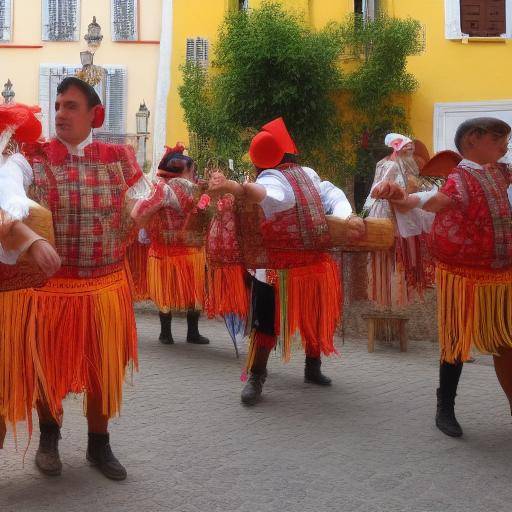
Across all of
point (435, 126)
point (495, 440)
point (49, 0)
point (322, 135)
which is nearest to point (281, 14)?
point (322, 135)

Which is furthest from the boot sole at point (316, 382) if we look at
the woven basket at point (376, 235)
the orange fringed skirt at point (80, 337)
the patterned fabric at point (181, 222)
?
the orange fringed skirt at point (80, 337)

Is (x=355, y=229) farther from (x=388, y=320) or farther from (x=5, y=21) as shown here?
(x=5, y=21)

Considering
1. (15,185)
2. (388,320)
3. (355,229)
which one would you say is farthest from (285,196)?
(388,320)

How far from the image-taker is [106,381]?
3.51m

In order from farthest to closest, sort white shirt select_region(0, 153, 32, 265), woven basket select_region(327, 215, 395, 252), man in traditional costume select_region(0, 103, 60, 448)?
woven basket select_region(327, 215, 395, 252)
man in traditional costume select_region(0, 103, 60, 448)
white shirt select_region(0, 153, 32, 265)

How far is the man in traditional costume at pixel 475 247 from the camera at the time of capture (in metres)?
4.11

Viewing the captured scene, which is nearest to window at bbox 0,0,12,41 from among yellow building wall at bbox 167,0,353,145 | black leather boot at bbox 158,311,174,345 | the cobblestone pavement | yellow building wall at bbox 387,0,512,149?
yellow building wall at bbox 167,0,353,145

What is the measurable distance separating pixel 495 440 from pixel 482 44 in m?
12.7

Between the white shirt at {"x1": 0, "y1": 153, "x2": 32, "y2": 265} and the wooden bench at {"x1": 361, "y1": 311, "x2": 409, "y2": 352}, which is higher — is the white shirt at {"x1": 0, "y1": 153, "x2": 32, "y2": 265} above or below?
above

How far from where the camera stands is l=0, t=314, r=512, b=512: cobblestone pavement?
3.38 meters

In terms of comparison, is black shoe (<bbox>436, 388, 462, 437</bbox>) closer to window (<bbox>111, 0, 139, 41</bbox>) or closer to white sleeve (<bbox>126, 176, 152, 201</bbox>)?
white sleeve (<bbox>126, 176, 152, 201</bbox>)

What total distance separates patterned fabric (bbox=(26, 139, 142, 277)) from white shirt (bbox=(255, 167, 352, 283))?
1.12m

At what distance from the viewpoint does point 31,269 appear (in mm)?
3154

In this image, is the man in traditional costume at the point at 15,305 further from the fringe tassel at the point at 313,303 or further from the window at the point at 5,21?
the window at the point at 5,21
